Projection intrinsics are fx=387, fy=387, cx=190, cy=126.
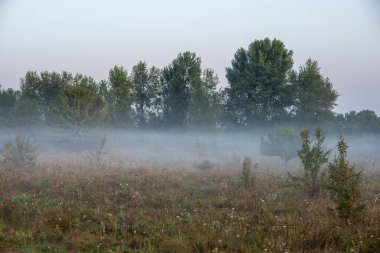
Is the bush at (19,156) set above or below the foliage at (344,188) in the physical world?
below

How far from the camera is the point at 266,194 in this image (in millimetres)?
12164

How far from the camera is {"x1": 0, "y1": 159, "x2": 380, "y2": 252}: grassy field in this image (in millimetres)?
7000

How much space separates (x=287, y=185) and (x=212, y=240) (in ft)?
24.0

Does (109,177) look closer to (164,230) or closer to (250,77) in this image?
(164,230)

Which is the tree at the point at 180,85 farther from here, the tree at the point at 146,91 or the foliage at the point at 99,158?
the foliage at the point at 99,158

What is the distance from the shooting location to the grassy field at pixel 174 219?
23.0ft

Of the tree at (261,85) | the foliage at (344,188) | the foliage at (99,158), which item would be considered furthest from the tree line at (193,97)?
the foliage at (344,188)

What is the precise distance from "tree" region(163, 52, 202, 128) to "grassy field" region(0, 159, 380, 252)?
37.2 m

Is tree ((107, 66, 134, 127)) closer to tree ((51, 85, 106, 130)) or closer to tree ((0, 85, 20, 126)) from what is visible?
tree ((0, 85, 20, 126))

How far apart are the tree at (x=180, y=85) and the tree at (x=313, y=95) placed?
1481 cm

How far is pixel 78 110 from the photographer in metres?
30.3

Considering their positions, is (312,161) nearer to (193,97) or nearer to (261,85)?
(193,97)

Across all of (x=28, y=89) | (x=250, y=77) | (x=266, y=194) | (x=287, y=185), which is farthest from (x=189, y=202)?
(x=28, y=89)

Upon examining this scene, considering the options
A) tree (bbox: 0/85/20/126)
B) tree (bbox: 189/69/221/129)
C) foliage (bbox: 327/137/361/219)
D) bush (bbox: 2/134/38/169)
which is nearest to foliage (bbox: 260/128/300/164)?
tree (bbox: 189/69/221/129)
